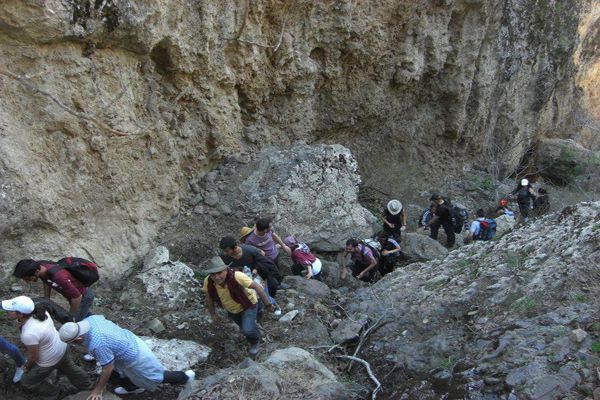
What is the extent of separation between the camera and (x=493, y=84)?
15.8m

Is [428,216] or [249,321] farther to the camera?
[428,216]

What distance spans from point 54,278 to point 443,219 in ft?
23.1

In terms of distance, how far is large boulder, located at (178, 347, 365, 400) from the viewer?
4.81 m

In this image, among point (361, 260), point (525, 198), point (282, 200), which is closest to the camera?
point (361, 260)

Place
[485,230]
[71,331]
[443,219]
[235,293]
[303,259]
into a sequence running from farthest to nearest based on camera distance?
[443,219] → [485,230] → [303,259] → [235,293] → [71,331]

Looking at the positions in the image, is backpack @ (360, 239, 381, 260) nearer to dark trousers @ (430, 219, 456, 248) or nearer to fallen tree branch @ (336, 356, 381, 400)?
dark trousers @ (430, 219, 456, 248)

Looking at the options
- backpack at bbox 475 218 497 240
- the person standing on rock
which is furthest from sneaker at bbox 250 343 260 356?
backpack at bbox 475 218 497 240

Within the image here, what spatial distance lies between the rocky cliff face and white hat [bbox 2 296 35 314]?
2092 millimetres

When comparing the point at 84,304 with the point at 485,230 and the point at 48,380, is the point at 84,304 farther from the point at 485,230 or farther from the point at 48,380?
the point at 485,230

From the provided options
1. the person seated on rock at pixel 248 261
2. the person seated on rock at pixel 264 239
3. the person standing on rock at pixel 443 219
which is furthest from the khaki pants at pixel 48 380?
the person standing on rock at pixel 443 219

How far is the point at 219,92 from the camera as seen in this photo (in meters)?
9.60

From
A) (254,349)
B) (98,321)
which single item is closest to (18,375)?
(98,321)

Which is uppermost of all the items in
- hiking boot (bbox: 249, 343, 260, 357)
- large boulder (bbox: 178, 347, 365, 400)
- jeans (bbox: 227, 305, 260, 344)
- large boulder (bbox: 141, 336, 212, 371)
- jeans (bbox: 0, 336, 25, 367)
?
jeans (bbox: 227, 305, 260, 344)

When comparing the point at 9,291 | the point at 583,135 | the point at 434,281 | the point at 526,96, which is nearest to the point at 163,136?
the point at 9,291
